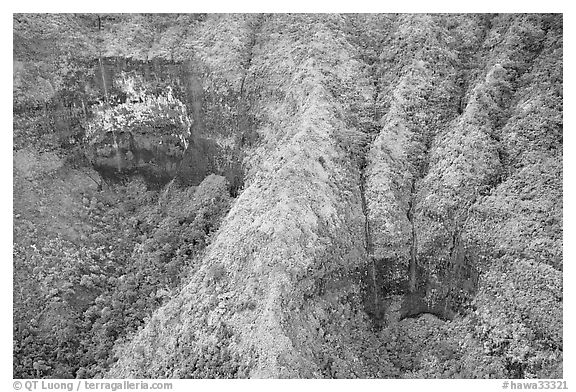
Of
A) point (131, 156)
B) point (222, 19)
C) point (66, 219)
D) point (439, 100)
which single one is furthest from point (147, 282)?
point (439, 100)

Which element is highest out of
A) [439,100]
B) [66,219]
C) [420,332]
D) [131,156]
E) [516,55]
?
[516,55]

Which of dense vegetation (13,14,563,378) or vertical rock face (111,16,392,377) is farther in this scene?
dense vegetation (13,14,563,378)

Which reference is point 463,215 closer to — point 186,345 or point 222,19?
point 186,345

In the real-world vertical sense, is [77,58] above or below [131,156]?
above

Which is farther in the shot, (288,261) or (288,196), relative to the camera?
(288,196)

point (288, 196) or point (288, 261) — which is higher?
point (288, 196)

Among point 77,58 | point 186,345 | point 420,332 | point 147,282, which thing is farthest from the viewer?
point 77,58

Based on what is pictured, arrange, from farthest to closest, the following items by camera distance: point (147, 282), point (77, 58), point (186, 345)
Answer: point (77, 58), point (147, 282), point (186, 345)

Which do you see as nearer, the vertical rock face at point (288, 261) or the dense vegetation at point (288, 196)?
the vertical rock face at point (288, 261)
